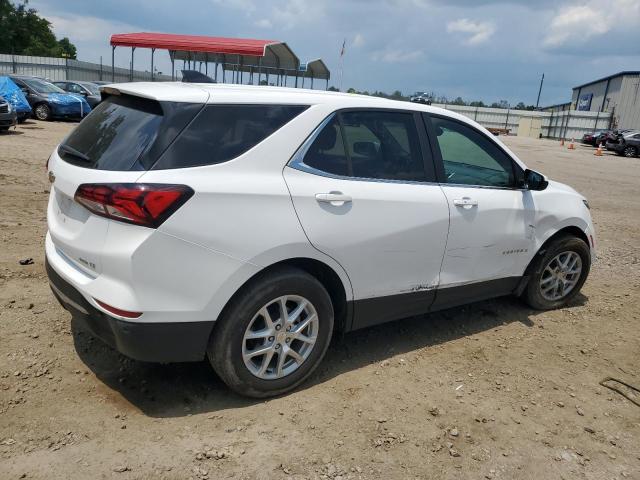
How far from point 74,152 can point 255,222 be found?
117 centimetres

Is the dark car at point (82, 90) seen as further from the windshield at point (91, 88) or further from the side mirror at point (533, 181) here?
the side mirror at point (533, 181)

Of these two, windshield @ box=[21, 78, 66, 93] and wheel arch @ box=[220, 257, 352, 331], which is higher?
windshield @ box=[21, 78, 66, 93]

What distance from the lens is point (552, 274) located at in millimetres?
4777

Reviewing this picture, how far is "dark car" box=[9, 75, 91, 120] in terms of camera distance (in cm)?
1950

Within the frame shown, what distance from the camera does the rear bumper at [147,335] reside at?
8.64ft

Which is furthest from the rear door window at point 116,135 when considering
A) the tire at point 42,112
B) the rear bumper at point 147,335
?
the tire at point 42,112

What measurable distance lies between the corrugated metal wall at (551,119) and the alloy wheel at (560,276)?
4737cm

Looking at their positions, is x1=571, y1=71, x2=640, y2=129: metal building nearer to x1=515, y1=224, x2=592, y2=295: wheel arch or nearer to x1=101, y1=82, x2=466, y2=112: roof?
x1=515, y1=224, x2=592, y2=295: wheel arch

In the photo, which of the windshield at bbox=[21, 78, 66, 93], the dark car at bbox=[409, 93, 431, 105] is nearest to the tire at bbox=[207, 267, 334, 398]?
the dark car at bbox=[409, 93, 431, 105]

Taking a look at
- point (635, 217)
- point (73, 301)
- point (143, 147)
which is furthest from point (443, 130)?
point (635, 217)

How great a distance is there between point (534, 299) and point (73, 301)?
3.83 m

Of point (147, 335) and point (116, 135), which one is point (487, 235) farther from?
point (116, 135)

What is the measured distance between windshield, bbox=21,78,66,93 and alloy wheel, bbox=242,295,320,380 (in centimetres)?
2042

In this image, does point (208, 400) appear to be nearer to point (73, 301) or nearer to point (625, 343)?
point (73, 301)
